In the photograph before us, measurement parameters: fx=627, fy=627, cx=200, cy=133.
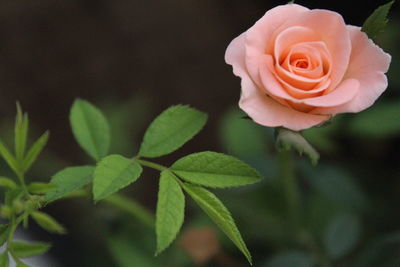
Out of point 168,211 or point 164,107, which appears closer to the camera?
point 168,211

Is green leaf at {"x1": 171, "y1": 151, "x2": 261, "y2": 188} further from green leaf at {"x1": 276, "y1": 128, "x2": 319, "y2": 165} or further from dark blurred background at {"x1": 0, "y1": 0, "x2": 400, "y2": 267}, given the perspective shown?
dark blurred background at {"x1": 0, "y1": 0, "x2": 400, "y2": 267}

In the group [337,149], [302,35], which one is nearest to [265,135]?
[337,149]

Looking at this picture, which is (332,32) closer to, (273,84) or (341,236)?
(273,84)

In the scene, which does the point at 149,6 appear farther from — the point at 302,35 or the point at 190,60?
the point at 302,35

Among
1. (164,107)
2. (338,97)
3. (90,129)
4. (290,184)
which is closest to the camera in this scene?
(338,97)

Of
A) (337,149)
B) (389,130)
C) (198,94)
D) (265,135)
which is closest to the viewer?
(389,130)

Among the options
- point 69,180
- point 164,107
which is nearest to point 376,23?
point 69,180
